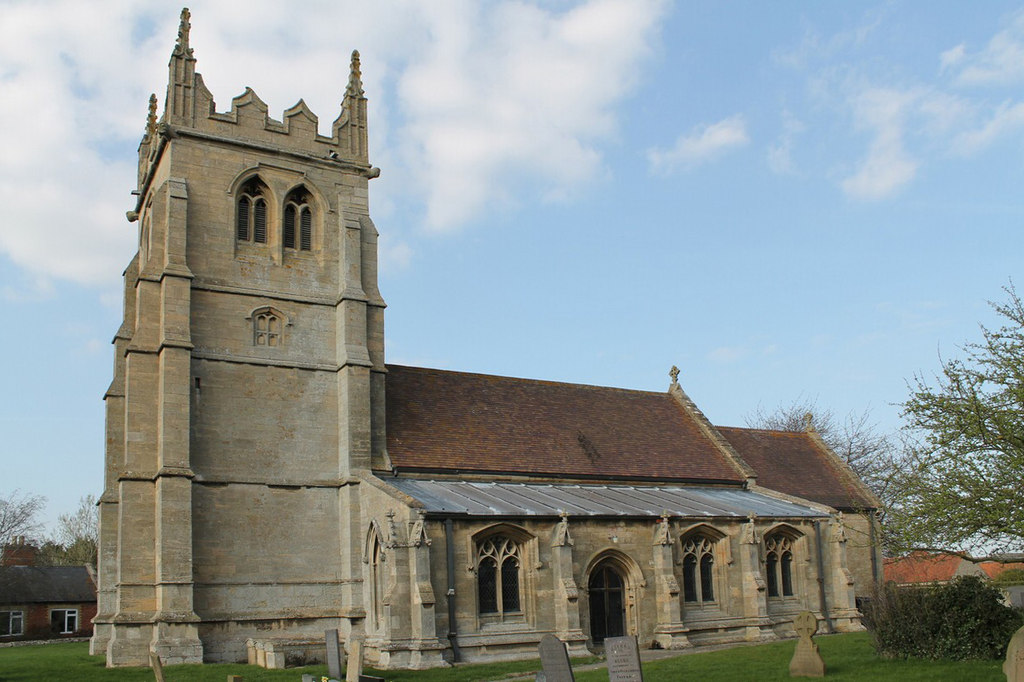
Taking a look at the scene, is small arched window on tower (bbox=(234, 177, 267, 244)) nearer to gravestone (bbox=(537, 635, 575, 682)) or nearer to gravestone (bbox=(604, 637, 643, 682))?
gravestone (bbox=(537, 635, 575, 682))

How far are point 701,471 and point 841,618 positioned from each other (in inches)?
284

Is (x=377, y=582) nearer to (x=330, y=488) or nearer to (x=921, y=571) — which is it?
(x=330, y=488)

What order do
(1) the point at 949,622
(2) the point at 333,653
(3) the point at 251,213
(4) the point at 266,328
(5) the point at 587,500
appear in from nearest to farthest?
(1) the point at 949,622 → (2) the point at 333,653 → (4) the point at 266,328 → (5) the point at 587,500 → (3) the point at 251,213

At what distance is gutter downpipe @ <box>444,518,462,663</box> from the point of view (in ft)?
82.1

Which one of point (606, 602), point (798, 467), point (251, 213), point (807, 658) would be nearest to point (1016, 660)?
point (807, 658)

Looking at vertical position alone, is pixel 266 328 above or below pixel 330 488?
above

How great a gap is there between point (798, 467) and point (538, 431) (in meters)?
13.5

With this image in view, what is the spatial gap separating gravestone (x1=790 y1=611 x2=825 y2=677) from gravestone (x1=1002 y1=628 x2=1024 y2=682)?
8671 millimetres

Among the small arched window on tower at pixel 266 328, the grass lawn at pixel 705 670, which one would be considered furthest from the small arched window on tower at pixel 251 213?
the grass lawn at pixel 705 670

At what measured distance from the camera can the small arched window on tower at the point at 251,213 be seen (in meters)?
30.4

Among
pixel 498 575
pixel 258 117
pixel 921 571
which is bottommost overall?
pixel 921 571

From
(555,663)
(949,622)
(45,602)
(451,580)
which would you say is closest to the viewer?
(555,663)

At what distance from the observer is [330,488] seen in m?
29.3

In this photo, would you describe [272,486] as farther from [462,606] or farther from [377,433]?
[462,606]
